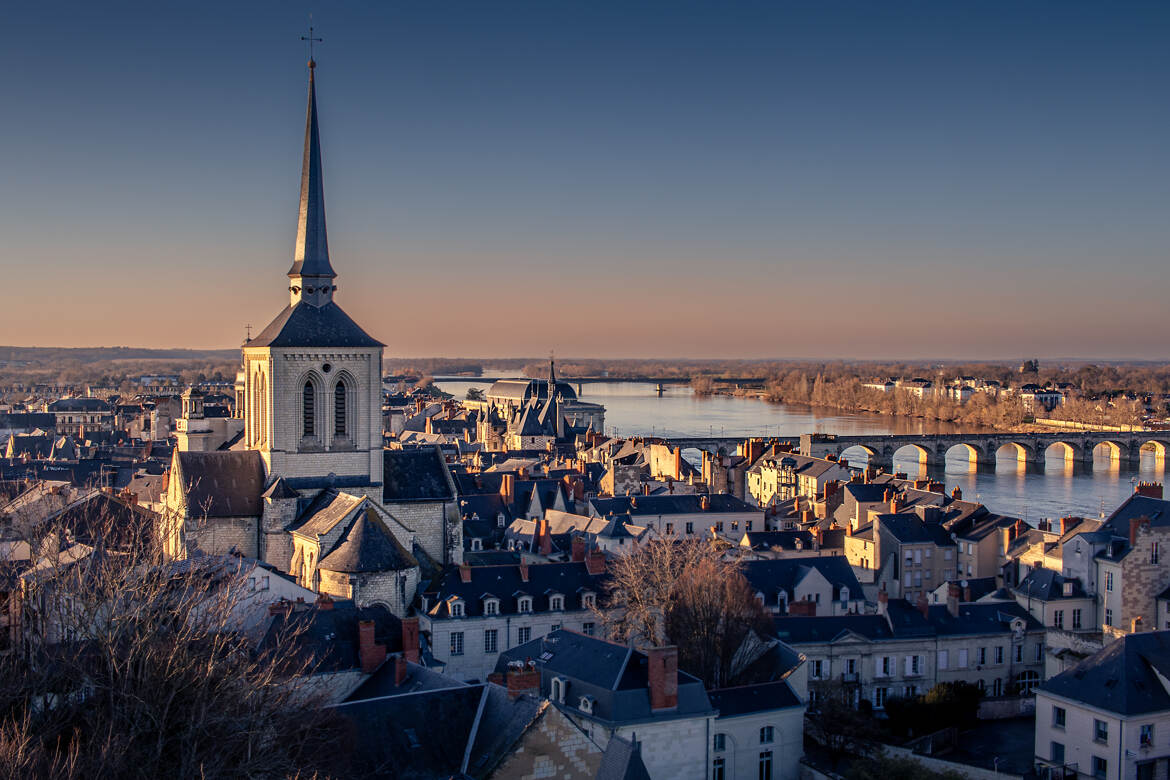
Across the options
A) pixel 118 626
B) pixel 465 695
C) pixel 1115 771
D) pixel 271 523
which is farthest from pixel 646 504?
pixel 118 626

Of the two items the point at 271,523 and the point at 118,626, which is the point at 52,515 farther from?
the point at 118,626

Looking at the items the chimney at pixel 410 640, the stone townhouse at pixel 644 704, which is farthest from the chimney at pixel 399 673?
the stone townhouse at pixel 644 704

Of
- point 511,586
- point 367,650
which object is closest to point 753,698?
point 367,650

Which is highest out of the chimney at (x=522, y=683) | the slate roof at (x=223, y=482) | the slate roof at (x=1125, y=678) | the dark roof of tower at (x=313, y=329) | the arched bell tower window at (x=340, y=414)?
the dark roof of tower at (x=313, y=329)

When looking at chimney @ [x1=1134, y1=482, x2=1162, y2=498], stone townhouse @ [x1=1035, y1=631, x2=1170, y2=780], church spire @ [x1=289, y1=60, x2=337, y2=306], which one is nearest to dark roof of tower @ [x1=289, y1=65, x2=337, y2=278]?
church spire @ [x1=289, y1=60, x2=337, y2=306]

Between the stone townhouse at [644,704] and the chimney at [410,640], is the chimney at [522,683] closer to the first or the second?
the stone townhouse at [644,704]

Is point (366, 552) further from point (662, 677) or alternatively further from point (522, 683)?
point (522, 683)
